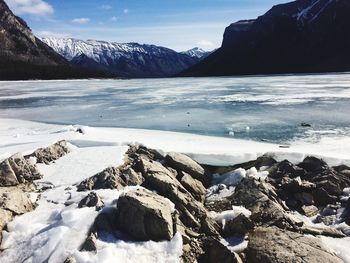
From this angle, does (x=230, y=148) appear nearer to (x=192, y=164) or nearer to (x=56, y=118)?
(x=192, y=164)

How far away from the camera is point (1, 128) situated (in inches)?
867

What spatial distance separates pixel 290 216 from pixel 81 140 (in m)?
9.20

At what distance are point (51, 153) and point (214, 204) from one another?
5.63 metres

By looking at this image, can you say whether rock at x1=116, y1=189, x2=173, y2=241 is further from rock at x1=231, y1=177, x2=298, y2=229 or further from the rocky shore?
rock at x1=231, y1=177, x2=298, y2=229

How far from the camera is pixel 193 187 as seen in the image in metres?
11.5

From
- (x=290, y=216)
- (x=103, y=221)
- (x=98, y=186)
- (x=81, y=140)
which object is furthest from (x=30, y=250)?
(x=81, y=140)

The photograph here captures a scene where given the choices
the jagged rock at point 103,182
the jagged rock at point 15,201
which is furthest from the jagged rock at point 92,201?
the jagged rock at point 15,201

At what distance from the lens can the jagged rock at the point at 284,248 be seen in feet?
26.6

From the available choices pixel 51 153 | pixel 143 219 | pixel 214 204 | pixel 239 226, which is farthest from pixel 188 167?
pixel 51 153

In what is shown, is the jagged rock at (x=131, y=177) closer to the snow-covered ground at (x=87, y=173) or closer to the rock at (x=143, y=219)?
the snow-covered ground at (x=87, y=173)

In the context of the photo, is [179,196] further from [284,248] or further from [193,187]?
[284,248]

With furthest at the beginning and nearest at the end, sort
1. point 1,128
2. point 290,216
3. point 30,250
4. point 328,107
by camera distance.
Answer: point 328,107 < point 1,128 < point 290,216 < point 30,250

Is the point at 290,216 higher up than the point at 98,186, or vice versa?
the point at 98,186

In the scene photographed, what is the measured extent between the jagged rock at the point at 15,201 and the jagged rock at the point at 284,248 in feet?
16.9
